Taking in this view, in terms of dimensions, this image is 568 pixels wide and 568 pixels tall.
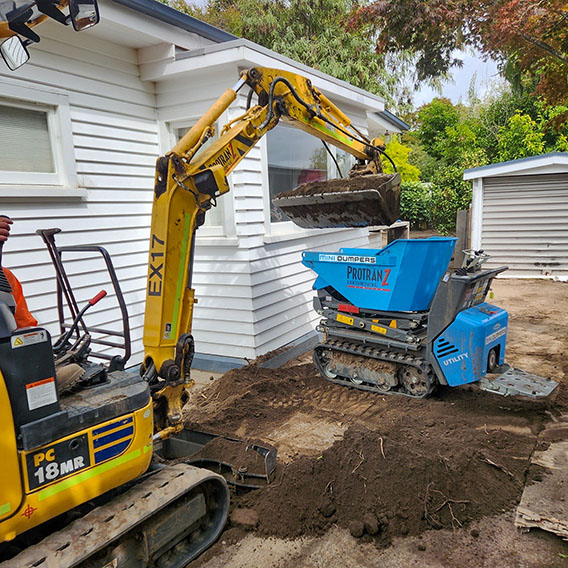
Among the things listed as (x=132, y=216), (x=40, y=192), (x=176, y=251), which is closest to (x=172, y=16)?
(x=132, y=216)

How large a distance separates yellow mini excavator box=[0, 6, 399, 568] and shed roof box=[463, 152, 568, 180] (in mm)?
9545

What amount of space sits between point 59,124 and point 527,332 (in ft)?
23.8

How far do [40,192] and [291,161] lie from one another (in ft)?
12.7

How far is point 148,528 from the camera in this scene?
2.64 m

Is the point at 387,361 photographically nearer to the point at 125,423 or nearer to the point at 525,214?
the point at 125,423

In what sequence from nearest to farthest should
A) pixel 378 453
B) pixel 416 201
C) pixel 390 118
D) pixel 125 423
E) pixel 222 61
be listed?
pixel 125 423 → pixel 378 453 → pixel 222 61 → pixel 390 118 → pixel 416 201

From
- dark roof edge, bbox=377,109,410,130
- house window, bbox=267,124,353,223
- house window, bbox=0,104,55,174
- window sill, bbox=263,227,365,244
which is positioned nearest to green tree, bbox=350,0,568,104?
dark roof edge, bbox=377,109,410,130

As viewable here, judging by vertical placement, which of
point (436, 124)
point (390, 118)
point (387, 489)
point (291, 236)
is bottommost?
point (387, 489)

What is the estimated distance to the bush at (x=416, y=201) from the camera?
68.6 ft

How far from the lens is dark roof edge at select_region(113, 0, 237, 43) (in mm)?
5238

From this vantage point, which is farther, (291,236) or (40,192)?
(291,236)

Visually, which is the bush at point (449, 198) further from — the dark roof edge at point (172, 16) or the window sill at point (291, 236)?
the dark roof edge at point (172, 16)

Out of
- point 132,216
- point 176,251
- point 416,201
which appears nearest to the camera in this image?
point 176,251

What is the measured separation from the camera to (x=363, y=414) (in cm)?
492
